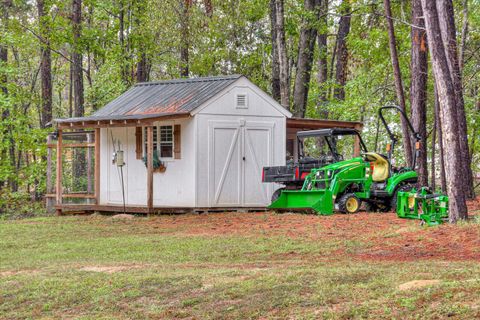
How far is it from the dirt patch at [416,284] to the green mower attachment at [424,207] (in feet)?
20.1

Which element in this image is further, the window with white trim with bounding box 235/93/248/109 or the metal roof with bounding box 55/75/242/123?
the window with white trim with bounding box 235/93/248/109

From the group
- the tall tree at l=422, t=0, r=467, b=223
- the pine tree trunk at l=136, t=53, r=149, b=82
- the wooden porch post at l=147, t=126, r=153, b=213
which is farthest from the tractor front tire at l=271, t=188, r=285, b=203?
the pine tree trunk at l=136, t=53, r=149, b=82

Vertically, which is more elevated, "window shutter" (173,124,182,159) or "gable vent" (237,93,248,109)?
"gable vent" (237,93,248,109)

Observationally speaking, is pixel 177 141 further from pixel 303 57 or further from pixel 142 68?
pixel 142 68

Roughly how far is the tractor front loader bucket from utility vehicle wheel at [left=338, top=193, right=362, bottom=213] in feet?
1.05

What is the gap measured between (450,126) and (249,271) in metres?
5.22

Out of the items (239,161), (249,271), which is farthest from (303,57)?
(249,271)

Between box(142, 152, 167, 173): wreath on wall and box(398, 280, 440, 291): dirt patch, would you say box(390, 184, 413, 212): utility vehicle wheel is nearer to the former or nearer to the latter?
box(142, 152, 167, 173): wreath on wall

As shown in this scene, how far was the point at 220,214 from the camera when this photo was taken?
18.7 meters

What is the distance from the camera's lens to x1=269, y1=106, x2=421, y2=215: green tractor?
1739cm

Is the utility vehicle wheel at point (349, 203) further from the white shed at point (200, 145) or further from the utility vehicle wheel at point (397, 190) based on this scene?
the white shed at point (200, 145)

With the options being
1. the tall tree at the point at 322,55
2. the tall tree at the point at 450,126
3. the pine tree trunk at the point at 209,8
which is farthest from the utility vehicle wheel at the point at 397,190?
the pine tree trunk at the point at 209,8

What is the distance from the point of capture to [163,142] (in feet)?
65.7

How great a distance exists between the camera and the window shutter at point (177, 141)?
19619mm
